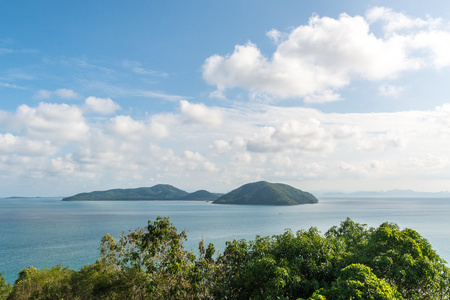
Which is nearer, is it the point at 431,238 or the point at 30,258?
the point at 30,258

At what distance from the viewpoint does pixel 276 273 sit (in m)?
15.6

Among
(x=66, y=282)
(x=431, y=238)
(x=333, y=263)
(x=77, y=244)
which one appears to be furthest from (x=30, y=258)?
(x=431, y=238)

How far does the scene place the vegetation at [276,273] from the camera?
49.1 ft

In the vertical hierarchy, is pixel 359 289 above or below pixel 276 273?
above

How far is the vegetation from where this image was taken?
14953 mm

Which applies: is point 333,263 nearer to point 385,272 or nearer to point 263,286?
point 385,272

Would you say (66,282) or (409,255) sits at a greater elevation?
(409,255)

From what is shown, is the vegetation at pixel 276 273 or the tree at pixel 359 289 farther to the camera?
the vegetation at pixel 276 273

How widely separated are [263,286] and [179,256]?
7.39 meters

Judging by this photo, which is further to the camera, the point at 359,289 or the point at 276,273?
the point at 276,273

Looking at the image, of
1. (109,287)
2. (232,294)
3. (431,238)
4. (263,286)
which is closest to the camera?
(263,286)

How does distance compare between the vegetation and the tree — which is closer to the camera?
the tree

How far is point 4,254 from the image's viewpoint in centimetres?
6812

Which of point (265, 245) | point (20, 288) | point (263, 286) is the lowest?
point (20, 288)
